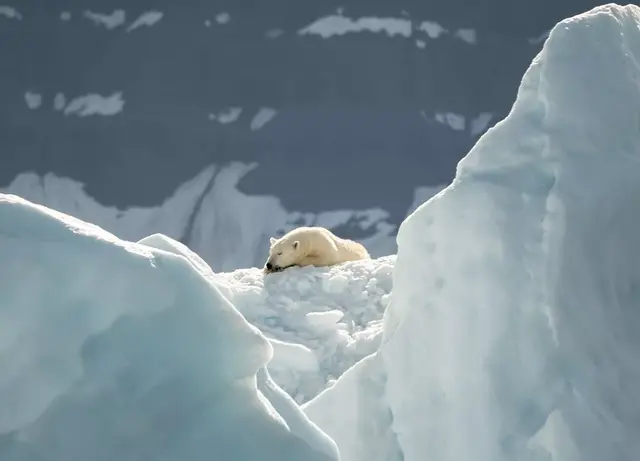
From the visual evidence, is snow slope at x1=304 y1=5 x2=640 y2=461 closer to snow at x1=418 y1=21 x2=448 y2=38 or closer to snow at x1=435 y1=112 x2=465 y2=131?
snow at x1=435 y1=112 x2=465 y2=131

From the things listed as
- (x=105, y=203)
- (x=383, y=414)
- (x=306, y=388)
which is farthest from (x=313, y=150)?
(x=383, y=414)

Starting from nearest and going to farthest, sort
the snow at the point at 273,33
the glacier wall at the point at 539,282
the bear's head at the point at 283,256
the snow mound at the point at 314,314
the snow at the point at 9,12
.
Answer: the glacier wall at the point at 539,282 → the snow mound at the point at 314,314 → the bear's head at the point at 283,256 → the snow at the point at 9,12 → the snow at the point at 273,33

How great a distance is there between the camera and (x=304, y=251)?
5598mm

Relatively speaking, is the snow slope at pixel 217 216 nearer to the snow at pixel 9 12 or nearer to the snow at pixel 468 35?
the snow at pixel 468 35

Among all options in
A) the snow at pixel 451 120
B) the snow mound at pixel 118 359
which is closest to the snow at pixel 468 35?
the snow at pixel 451 120

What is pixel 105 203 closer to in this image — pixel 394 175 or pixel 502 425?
pixel 394 175

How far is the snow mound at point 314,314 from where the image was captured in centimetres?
402

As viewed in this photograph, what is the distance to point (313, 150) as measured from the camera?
680 inches

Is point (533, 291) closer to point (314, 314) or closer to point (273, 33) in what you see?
point (314, 314)

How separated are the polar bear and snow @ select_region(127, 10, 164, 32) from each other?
13.7 meters

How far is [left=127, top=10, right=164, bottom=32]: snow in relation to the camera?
17922 mm

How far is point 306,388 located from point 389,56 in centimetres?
1485

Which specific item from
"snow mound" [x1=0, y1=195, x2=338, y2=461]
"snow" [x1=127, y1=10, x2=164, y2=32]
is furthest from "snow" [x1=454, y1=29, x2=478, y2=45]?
"snow mound" [x1=0, y1=195, x2=338, y2=461]

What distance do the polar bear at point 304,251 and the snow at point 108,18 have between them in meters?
13.8
